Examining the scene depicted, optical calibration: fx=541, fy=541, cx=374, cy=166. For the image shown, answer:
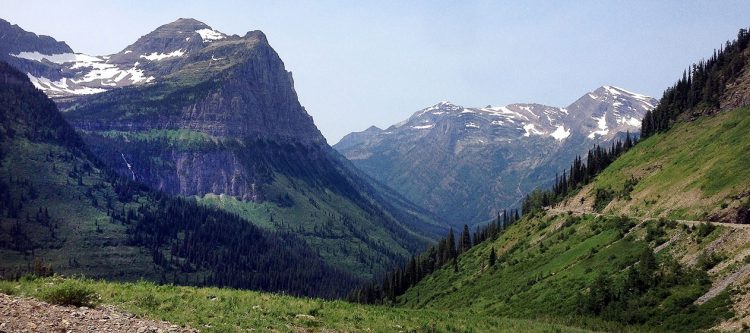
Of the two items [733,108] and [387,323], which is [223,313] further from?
[733,108]

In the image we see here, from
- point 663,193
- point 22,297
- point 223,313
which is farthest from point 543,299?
point 22,297

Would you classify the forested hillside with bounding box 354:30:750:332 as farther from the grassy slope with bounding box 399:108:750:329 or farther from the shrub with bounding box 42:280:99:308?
the shrub with bounding box 42:280:99:308

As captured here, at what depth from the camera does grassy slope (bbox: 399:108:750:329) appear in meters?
80.0

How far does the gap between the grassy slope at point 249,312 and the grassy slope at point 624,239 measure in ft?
115

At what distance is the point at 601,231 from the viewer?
11406 cm

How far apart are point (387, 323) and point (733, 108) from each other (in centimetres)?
15770

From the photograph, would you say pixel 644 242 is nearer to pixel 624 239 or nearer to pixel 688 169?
pixel 624 239

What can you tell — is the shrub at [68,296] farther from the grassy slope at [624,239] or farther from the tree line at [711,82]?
the tree line at [711,82]

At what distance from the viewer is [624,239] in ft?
325

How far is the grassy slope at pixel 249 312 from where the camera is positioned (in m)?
30.3

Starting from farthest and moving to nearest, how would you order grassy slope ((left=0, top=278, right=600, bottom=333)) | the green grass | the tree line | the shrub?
1. the tree line
2. the green grass
3. grassy slope ((left=0, top=278, right=600, bottom=333))
4. the shrub

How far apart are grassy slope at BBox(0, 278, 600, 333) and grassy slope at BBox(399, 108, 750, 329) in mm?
34938

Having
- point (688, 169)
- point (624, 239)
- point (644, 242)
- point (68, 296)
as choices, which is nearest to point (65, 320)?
point (68, 296)

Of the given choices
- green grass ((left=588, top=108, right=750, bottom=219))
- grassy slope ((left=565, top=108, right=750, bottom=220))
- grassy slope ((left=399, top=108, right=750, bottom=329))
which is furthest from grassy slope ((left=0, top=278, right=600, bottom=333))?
green grass ((left=588, top=108, right=750, bottom=219))
